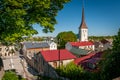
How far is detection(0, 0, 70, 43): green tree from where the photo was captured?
1214cm

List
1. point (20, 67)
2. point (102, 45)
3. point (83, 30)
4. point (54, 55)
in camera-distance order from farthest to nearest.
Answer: point (102, 45) < point (83, 30) < point (20, 67) < point (54, 55)

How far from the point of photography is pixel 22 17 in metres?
13.1

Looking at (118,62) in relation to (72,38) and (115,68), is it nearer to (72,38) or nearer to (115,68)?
(115,68)

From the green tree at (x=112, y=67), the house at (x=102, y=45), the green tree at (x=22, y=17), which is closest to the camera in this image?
the green tree at (x=22, y=17)

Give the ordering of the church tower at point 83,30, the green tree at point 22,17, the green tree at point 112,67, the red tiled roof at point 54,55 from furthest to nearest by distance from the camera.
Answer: the church tower at point 83,30
the red tiled roof at point 54,55
the green tree at point 112,67
the green tree at point 22,17

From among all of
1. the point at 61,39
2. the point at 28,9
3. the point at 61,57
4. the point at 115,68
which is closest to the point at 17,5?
the point at 28,9

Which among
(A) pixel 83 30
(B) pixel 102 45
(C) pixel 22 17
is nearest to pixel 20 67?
(C) pixel 22 17

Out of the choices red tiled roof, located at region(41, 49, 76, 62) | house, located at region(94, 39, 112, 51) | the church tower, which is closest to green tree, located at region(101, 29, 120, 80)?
red tiled roof, located at region(41, 49, 76, 62)

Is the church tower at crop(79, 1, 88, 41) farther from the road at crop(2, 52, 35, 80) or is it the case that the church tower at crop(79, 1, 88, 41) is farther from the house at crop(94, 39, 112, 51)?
the road at crop(2, 52, 35, 80)

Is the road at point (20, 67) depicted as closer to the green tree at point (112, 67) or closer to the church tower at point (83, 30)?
the green tree at point (112, 67)

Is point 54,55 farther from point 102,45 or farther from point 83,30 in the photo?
point 102,45

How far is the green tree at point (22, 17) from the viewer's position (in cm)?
1214

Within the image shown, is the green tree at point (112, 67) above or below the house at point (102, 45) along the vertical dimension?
above

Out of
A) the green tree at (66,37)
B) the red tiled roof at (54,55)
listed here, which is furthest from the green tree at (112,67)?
the green tree at (66,37)
